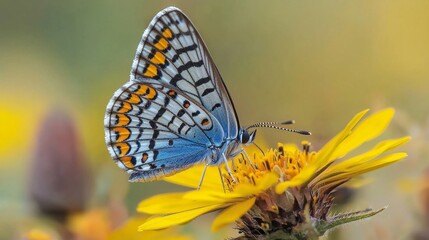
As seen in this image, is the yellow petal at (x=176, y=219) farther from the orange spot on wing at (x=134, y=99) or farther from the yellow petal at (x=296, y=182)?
the orange spot on wing at (x=134, y=99)

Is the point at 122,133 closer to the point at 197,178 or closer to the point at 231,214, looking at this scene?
the point at 197,178

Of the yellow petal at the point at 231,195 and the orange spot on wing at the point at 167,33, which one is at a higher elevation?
the orange spot on wing at the point at 167,33

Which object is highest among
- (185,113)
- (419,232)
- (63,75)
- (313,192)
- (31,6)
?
(31,6)

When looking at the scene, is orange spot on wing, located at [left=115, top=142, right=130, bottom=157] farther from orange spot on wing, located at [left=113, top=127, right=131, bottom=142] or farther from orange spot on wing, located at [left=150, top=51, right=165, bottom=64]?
orange spot on wing, located at [left=150, top=51, right=165, bottom=64]

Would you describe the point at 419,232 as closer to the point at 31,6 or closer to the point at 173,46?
the point at 173,46

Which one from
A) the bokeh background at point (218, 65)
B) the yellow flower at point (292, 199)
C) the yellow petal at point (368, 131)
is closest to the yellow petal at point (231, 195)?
the yellow flower at point (292, 199)

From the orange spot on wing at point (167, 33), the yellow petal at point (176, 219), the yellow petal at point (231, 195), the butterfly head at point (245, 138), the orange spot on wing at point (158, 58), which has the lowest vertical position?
the yellow petal at point (176, 219)

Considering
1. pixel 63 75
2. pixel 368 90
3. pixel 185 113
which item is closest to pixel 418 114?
pixel 368 90
